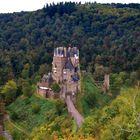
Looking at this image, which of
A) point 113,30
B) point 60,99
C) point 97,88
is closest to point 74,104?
point 60,99

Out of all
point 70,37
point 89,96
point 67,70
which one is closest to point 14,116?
point 67,70

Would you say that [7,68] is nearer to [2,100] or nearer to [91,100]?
[2,100]

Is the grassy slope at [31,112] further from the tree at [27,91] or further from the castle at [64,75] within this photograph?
the castle at [64,75]

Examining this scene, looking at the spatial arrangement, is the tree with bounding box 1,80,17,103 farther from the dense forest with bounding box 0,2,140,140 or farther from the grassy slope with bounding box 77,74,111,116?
the grassy slope with bounding box 77,74,111,116

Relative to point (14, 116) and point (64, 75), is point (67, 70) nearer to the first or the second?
point (64, 75)

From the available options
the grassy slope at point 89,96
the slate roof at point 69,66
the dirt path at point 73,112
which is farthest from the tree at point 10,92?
the grassy slope at point 89,96

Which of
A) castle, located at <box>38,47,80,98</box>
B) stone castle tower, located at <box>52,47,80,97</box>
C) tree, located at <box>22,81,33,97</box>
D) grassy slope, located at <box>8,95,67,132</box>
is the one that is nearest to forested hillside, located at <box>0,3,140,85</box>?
tree, located at <box>22,81,33,97</box>

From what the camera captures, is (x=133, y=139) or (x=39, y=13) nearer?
(x=133, y=139)
